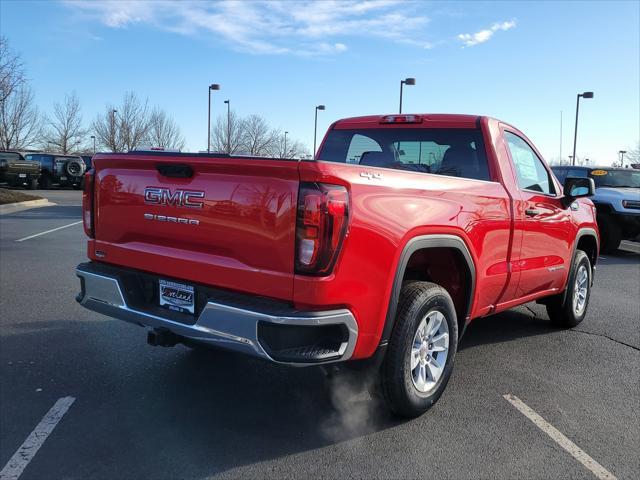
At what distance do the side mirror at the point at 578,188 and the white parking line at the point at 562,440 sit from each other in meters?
2.16

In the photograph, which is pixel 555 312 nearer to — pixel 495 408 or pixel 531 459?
pixel 495 408

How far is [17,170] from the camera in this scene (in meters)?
26.1

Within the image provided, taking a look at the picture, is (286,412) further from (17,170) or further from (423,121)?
(17,170)

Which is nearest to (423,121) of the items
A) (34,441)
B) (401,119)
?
(401,119)

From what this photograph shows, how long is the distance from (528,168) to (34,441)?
4148 mm

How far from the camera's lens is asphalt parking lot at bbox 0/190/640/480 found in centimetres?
292

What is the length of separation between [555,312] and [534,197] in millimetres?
1610

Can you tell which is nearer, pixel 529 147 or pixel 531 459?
pixel 531 459

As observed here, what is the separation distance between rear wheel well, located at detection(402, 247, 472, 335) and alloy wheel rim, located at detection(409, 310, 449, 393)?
12.2 inches

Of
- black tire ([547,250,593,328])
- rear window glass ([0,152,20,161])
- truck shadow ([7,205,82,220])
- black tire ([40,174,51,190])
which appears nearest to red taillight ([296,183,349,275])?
black tire ([547,250,593,328])

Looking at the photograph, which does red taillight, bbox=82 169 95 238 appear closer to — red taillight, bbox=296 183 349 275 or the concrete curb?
red taillight, bbox=296 183 349 275

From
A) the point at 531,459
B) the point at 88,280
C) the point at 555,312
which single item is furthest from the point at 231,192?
the point at 555,312

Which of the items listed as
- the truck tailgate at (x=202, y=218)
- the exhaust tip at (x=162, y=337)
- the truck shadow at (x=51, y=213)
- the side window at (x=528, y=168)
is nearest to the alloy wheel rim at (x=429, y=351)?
the truck tailgate at (x=202, y=218)

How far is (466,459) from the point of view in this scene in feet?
9.87
